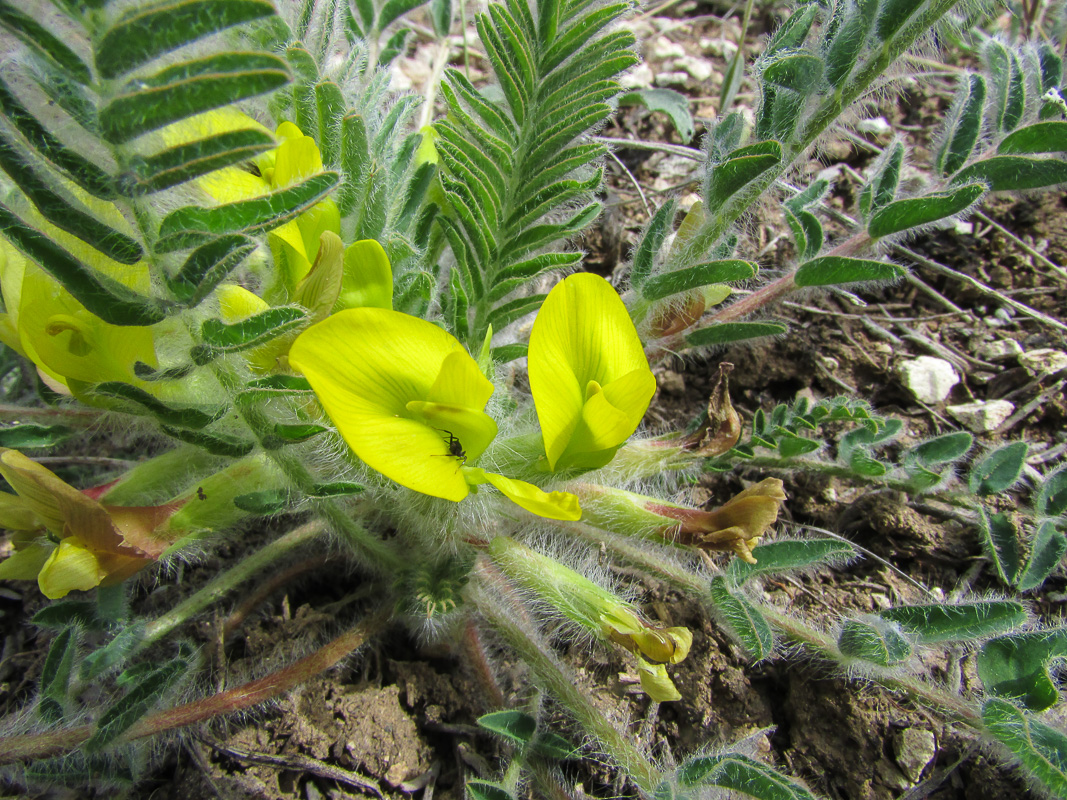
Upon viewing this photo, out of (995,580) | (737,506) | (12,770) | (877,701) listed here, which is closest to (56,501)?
(12,770)

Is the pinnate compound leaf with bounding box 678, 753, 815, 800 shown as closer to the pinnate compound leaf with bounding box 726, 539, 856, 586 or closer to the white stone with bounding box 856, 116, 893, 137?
the pinnate compound leaf with bounding box 726, 539, 856, 586

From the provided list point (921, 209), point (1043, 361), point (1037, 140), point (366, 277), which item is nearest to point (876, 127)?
point (1043, 361)

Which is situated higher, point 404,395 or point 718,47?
point 718,47

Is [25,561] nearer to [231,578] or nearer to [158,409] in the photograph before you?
[231,578]

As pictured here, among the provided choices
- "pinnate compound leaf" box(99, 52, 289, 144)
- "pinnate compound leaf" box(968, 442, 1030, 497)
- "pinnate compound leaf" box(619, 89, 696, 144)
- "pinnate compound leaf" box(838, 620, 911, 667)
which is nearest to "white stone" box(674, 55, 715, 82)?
"pinnate compound leaf" box(619, 89, 696, 144)

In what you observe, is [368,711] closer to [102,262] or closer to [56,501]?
[56,501]

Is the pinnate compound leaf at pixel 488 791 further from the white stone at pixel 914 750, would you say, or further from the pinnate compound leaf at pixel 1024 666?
the pinnate compound leaf at pixel 1024 666
